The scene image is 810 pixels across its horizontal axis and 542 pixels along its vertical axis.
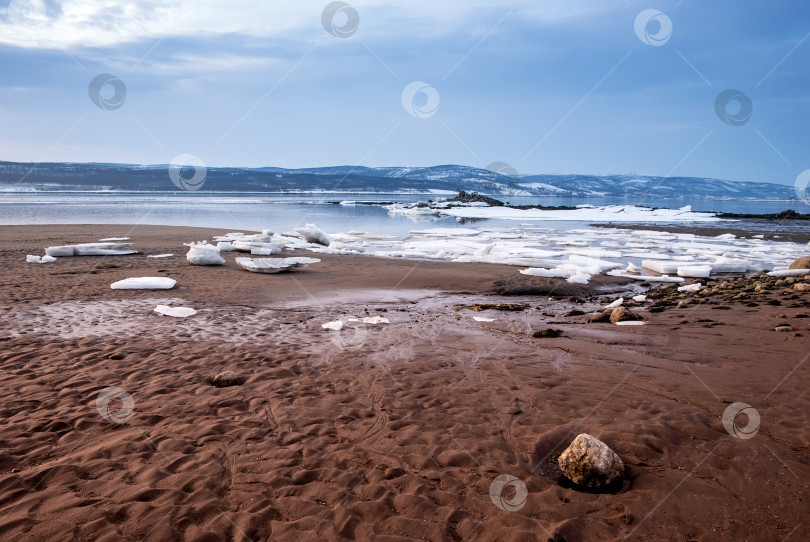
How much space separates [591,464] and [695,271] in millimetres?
12483

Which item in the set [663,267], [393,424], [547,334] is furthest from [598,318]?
[663,267]

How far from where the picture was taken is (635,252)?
20.4 meters

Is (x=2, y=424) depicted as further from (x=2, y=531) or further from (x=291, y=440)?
(x=291, y=440)

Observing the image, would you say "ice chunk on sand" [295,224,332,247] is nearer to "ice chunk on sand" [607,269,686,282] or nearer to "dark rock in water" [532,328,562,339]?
"ice chunk on sand" [607,269,686,282]

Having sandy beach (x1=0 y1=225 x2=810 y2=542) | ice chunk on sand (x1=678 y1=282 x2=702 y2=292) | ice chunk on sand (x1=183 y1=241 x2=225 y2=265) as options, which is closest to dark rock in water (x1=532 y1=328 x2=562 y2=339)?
sandy beach (x1=0 y1=225 x2=810 y2=542)

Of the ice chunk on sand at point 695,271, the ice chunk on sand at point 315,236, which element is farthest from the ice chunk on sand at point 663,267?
the ice chunk on sand at point 315,236

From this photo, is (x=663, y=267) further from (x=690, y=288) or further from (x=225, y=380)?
(x=225, y=380)

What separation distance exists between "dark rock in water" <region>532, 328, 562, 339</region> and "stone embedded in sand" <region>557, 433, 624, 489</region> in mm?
3812

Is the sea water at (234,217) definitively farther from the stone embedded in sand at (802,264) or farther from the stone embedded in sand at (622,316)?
the stone embedded in sand at (622,316)

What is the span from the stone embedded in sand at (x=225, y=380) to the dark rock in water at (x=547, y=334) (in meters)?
4.34

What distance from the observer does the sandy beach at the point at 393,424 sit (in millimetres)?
3104

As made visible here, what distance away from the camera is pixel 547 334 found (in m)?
7.45

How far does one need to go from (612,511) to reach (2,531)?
3.72 m

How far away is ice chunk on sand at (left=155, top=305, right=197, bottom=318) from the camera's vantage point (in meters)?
8.45
